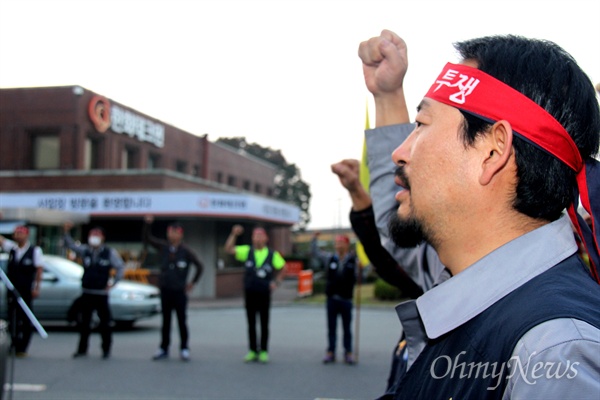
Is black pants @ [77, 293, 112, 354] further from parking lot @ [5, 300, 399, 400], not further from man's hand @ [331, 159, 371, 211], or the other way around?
man's hand @ [331, 159, 371, 211]

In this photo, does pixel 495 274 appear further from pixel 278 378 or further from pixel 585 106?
pixel 278 378

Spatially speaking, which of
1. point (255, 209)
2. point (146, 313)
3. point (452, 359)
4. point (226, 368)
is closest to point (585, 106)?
point (452, 359)

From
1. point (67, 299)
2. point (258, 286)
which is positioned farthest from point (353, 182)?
point (67, 299)

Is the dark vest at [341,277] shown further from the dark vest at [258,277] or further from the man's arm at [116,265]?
the man's arm at [116,265]

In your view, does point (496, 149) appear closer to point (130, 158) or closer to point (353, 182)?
point (353, 182)

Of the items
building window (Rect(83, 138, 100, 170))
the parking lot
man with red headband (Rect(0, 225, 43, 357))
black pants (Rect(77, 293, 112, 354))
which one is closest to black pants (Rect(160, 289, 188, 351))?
the parking lot

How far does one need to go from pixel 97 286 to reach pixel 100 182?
1582cm

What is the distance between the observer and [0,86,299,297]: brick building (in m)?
24.9

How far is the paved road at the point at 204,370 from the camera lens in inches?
309

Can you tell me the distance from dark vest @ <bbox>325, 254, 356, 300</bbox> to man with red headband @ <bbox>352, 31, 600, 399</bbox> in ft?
29.3

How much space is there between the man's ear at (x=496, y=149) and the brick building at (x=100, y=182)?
2315cm

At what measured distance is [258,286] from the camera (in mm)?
10430

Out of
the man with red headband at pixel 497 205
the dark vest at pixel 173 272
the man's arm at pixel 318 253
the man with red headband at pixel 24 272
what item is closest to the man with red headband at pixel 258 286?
the man's arm at pixel 318 253

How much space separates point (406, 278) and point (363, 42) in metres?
0.91
